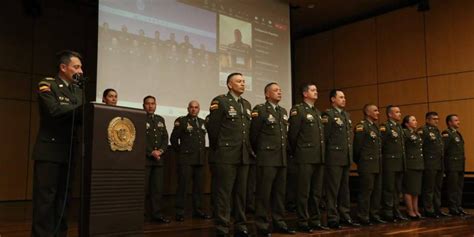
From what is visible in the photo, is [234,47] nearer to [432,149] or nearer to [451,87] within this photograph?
[432,149]

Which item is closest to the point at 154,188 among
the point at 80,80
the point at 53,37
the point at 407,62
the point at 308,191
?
the point at 308,191

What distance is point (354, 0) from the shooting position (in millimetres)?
8062

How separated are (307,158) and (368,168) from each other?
0.94 meters

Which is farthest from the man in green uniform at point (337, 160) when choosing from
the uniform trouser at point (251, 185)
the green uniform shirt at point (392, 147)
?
the uniform trouser at point (251, 185)

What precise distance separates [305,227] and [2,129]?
4.93 m

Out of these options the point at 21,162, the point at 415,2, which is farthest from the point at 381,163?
the point at 21,162

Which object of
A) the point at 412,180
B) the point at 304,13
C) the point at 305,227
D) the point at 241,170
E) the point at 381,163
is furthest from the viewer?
the point at 304,13

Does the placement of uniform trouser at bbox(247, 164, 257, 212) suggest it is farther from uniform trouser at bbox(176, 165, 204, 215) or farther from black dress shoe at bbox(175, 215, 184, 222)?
black dress shoe at bbox(175, 215, 184, 222)

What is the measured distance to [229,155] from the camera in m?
3.66

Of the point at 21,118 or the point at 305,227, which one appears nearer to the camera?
the point at 305,227

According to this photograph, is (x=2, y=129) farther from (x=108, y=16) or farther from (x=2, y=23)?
(x=108, y=16)

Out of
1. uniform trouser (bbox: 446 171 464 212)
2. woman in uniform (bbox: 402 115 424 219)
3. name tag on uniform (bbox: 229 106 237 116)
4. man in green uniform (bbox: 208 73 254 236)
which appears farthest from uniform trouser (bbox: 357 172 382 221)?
name tag on uniform (bbox: 229 106 237 116)

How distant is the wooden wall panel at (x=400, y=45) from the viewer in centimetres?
786

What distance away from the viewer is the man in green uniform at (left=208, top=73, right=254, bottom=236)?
143 inches
